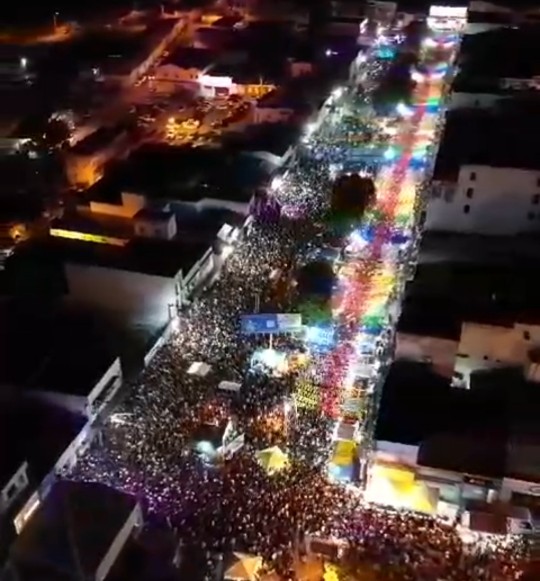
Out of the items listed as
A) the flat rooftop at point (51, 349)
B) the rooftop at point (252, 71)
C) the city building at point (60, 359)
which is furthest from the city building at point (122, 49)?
the city building at point (60, 359)

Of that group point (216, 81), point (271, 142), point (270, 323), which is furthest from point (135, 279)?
point (216, 81)

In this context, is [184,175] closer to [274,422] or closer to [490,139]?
[490,139]

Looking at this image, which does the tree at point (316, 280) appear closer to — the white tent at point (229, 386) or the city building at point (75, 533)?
the white tent at point (229, 386)

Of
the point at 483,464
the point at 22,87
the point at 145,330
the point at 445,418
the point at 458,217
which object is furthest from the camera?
the point at 22,87

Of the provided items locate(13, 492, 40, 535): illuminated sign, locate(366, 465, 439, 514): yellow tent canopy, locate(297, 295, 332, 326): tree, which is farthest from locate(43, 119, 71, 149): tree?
locate(366, 465, 439, 514): yellow tent canopy

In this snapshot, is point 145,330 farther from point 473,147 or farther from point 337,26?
point 337,26

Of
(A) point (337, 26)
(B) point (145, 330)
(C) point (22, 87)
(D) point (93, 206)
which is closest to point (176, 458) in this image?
(B) point (145, 330)
